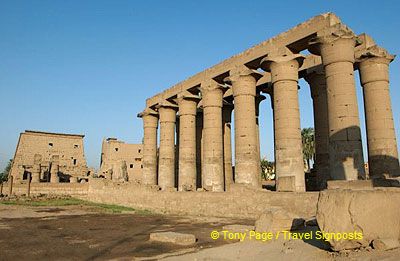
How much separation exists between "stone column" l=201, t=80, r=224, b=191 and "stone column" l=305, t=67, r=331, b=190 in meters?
5.91

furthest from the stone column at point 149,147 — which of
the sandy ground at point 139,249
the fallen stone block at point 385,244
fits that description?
the fallen stone block at point 385,244

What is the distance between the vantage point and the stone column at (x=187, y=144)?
22984 millimetres

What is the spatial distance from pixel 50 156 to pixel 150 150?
2557 centimetres

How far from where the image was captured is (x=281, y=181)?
14.9m

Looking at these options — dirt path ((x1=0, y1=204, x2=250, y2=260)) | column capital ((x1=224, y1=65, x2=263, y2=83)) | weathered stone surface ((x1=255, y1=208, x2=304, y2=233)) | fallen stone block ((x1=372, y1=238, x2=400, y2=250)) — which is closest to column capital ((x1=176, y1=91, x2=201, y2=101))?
column capital ((x1=224, y1=65, x2=263, y2=83))

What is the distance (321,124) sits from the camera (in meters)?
19.1

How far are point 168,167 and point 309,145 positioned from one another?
23171 mm

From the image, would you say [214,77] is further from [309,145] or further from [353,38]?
[309,145]

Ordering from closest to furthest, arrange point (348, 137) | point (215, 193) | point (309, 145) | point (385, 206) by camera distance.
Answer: point (385, 206) → point (348, 137) → point (215, 193) → point (309, 145)

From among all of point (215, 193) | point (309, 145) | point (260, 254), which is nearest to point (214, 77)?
point (215, 193)

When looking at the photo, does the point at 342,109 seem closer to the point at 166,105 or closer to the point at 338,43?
the point at 338,43

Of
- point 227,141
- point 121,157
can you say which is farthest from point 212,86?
point 121,157

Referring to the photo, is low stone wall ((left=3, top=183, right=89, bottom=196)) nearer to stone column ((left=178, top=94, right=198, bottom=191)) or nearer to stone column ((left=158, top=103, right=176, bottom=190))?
stone column ((left=158, top=103, right=176, bottom=190))

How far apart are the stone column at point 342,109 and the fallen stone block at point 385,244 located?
903 cm
